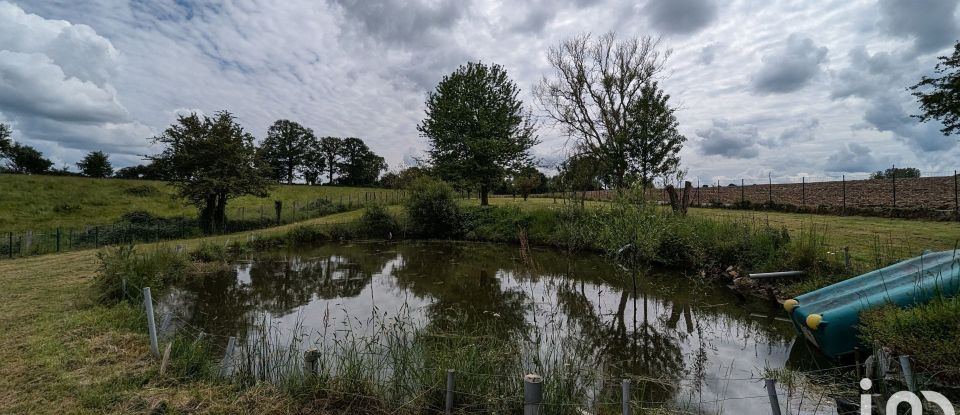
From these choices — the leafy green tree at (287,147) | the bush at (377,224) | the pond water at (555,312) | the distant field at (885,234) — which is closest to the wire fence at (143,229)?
the pond water at (555,312)

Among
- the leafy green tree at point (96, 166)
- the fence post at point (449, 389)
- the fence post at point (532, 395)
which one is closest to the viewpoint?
the fence post at point (532, 395)

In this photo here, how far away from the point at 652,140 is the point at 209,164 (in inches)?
1035

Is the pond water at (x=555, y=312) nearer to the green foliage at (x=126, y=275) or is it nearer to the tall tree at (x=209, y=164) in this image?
the green foliage at (x=126, y=275)

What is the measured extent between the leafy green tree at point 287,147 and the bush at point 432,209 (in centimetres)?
4912

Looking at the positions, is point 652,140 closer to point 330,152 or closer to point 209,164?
point 209,164

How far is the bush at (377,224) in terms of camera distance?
26438mm

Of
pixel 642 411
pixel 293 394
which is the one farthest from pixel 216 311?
pixel 642 411

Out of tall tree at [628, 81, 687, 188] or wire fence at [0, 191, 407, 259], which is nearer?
wire fence at [0, 191, 407, 259]

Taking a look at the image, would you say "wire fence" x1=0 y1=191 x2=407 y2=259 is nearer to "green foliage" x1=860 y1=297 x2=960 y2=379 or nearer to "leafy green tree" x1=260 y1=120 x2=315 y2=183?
"green foliage" x1=860 y1=297 x2=960 y2=379

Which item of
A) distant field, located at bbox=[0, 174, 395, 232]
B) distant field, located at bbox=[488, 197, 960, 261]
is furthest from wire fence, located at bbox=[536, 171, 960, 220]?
distant field, located at bbox=[0, 174, 395, 232]

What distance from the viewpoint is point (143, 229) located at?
2078cm

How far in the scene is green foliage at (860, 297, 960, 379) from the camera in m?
4.27

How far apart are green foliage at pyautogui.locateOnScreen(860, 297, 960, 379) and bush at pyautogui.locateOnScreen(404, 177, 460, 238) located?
22.1 meters

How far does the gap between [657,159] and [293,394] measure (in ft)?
77.1
